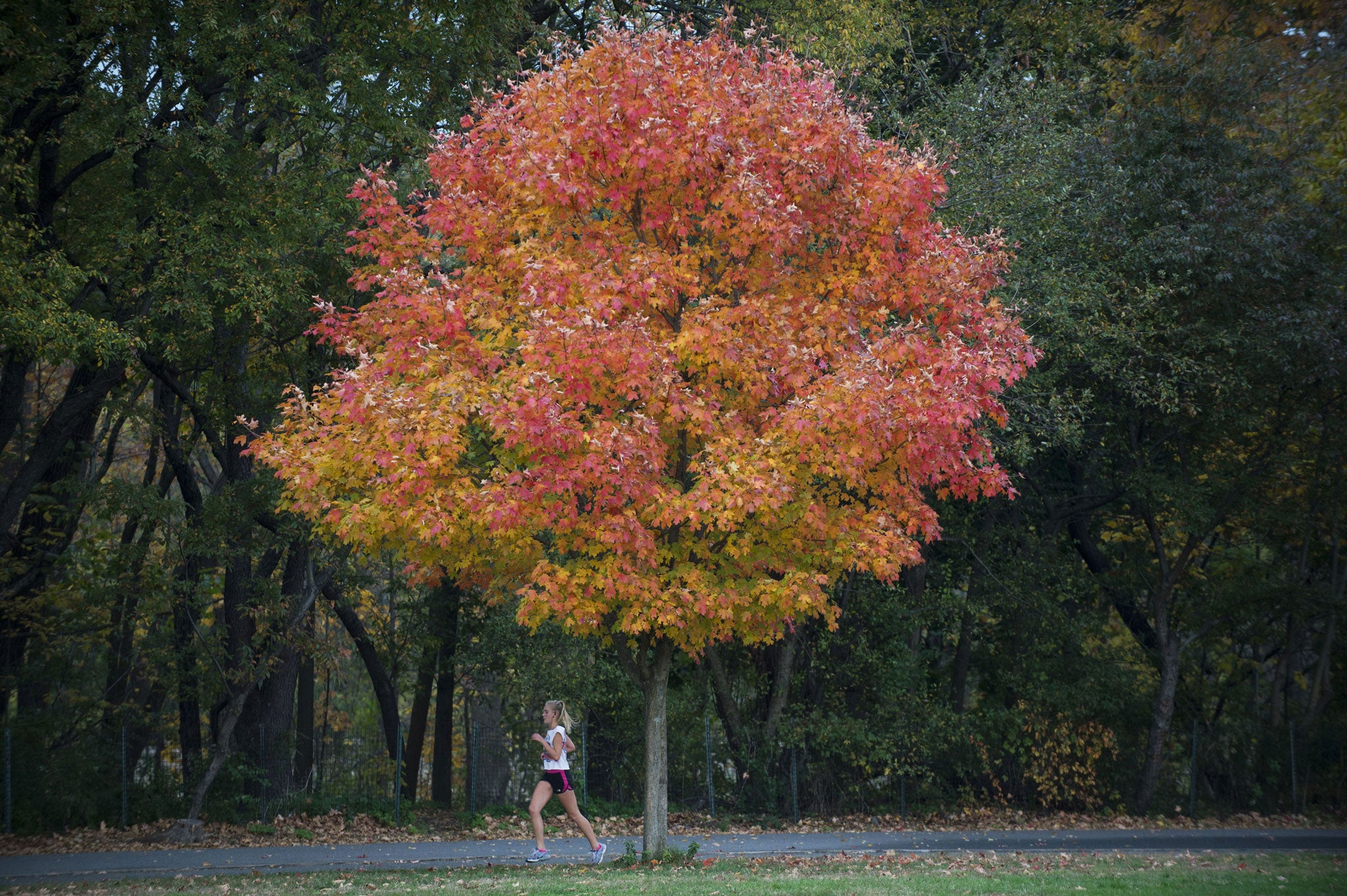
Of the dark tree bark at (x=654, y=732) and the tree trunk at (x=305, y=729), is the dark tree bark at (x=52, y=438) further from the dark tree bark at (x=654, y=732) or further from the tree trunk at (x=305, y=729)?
the dark tree bark at (x=654, y=732)

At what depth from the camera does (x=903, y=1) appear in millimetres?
20422

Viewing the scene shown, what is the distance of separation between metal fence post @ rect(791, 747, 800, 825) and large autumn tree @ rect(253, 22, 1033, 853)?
20.0 feet

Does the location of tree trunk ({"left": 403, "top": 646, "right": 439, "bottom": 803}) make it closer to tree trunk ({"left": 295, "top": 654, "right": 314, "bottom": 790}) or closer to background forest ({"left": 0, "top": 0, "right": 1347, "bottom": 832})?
background forest ({"left": 0, "top": 0, "right": 1347, "bottom": 832})

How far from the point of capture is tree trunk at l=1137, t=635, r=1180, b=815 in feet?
61.7

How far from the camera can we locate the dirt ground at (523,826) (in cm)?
1501

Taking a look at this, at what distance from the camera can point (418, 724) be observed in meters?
22.8

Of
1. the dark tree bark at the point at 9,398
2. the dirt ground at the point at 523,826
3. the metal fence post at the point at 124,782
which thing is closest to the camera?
the dark tree bark at the point at 9,398

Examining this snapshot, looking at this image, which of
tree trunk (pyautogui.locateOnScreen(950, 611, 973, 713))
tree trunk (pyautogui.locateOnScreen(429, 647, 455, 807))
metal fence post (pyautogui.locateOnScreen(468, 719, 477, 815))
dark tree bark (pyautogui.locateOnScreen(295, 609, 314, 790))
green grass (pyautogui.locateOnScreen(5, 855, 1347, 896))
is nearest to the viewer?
green grass (pyautogui.locateOnScreen(5, 855, 1347, 896))

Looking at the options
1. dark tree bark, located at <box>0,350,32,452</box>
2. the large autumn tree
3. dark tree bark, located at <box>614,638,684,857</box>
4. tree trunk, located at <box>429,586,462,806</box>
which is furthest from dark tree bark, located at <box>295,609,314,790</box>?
dark tree bark, located at <box>614,638,684,857</box>

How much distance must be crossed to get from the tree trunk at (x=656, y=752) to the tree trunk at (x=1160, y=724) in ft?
36.3

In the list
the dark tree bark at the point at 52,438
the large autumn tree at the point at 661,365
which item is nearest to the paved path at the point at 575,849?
the large autumn tree at the point at 661,365

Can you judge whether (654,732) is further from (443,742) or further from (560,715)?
(443,742)

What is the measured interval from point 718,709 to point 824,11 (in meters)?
12.0

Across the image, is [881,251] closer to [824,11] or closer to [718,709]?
[824,11]
